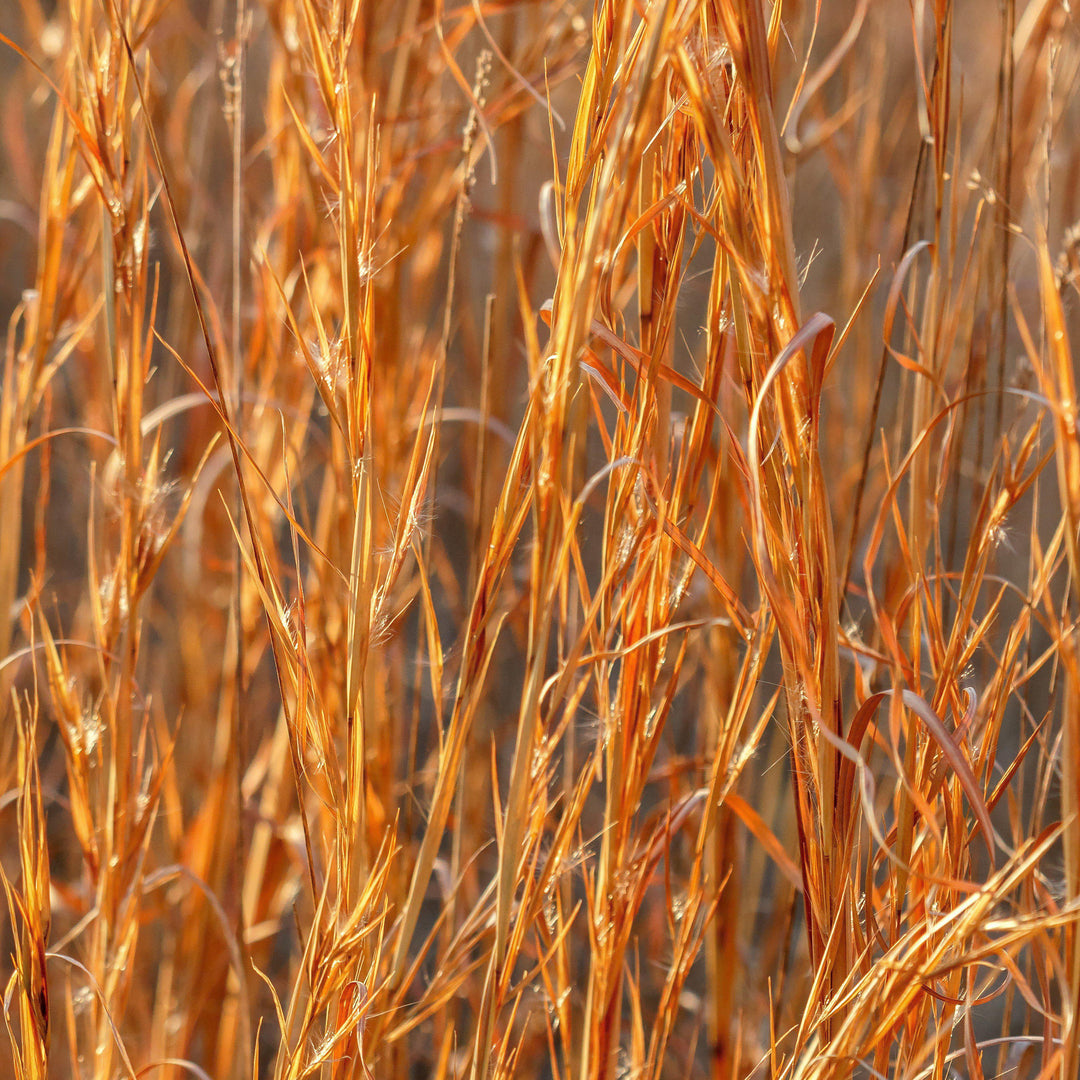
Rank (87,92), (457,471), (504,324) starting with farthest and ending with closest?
(457,471) < (504,324) < (87,92)

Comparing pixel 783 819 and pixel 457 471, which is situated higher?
pixel 457 471

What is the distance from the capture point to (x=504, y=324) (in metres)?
0.91

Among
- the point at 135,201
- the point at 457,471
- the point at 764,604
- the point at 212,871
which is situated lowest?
the point at 212,871

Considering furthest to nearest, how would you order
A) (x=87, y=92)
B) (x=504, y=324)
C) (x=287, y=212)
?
(x=504, y=324) < (x=287, y=212) < (x=87, y=92)

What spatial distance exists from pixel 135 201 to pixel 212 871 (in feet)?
1.64

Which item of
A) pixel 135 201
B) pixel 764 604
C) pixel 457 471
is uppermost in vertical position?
pixel 135 201

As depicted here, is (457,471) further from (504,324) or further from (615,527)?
(615,527)

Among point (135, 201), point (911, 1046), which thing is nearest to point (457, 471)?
point (135, 201)

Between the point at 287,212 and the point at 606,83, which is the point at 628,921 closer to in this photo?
the point at 606,83

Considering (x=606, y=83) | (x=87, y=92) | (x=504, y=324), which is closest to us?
(x=606, y=83)

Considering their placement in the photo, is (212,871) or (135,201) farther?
(212,871)

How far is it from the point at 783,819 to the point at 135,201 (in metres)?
0.64

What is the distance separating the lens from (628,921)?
1.22 ft

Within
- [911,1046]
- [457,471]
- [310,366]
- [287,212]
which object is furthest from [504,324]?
[911,1046]
